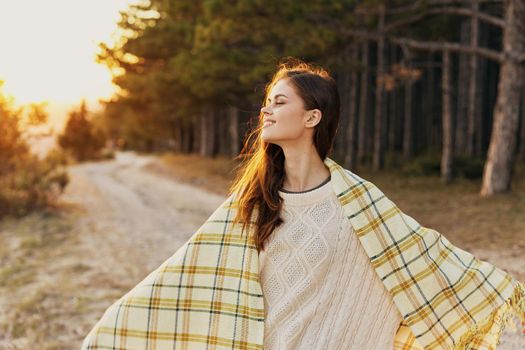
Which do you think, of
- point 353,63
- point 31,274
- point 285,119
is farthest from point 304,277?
point 353,63

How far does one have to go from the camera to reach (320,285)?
8.36 feet

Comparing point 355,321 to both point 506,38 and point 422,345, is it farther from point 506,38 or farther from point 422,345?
point 506,38

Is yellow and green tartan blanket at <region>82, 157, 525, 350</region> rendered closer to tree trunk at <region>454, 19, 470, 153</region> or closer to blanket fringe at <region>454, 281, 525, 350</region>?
blanket fringe at <region>454, 281, 525, 350</region>

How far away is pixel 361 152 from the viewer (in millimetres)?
24672

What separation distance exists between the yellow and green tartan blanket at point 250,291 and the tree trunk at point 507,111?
38.0 ft

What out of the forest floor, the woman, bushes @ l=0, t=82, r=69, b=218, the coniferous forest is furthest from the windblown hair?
bushes @ l=0, t=82, r=69, b=218

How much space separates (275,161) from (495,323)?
1.16 metres

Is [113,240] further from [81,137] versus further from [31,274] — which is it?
[81,137]

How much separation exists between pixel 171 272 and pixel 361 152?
74.0 ft

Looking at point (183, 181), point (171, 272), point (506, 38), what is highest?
point (506, 38)

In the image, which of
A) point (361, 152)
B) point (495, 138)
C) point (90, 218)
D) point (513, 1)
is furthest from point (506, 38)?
point (361, 152)

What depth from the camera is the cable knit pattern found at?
2514 mm

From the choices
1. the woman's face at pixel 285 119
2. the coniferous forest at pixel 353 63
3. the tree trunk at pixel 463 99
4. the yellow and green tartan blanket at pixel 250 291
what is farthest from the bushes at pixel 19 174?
the tree trunk at pixel 463 99

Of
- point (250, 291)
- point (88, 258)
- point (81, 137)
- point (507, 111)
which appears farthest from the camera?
point (81, 137)
